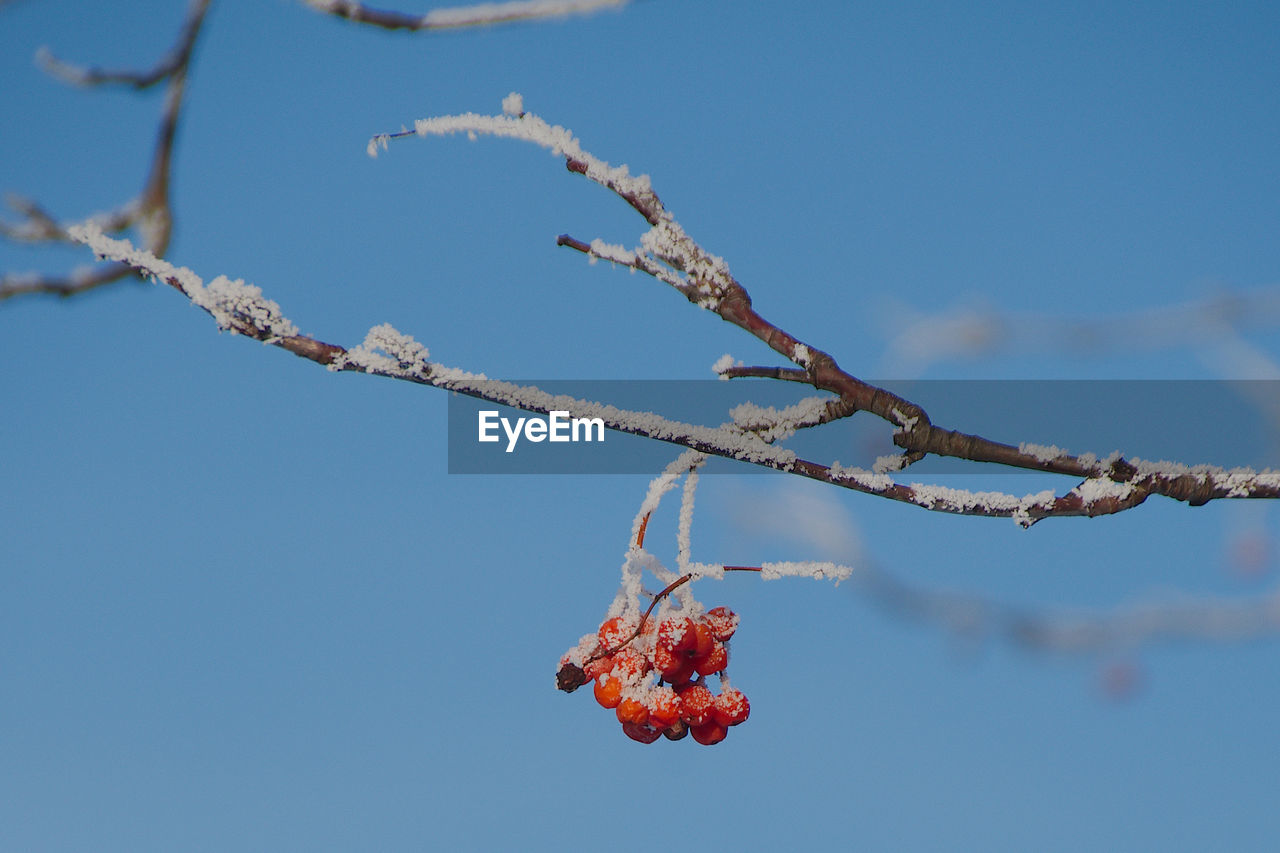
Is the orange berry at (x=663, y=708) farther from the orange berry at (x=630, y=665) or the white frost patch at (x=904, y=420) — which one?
the white frost patch at (x=904, y=420)

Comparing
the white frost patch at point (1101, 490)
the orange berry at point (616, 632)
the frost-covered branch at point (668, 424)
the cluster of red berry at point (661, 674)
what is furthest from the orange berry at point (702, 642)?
the white frost patch at point (1101, 490)

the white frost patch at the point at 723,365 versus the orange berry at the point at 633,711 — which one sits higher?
the white frost patch at the point at 723,365

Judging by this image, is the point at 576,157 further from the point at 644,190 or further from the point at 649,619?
Answer: the point at 649,619

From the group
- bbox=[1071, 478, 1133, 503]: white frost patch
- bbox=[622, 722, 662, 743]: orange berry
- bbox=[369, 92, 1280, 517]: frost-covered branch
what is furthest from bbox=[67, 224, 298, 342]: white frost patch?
bbox=[1071, 478, 1133, 503]: white frost patch

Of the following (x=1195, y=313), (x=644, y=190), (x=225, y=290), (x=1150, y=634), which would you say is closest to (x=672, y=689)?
(x=644, y=190)

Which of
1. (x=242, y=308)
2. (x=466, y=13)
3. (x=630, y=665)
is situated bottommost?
(x=630, y=665)

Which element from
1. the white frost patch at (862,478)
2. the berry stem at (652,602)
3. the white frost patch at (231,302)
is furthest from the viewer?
the berry stem at (652,602)

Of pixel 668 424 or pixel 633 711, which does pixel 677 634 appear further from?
pixel 668 424

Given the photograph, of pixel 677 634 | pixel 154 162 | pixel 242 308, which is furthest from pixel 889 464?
pixel 154 162
